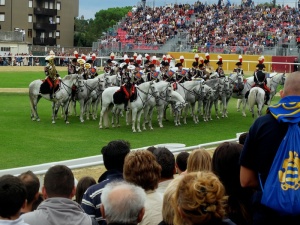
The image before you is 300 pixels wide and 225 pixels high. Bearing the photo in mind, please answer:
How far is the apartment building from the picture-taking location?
278ft

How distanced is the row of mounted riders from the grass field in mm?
1319

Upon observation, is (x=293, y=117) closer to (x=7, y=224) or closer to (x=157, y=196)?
(x=157, y=196)

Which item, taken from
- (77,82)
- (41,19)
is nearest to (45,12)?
(41,19)

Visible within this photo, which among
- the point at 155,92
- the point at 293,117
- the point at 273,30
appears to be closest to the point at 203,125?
the point at 155,92

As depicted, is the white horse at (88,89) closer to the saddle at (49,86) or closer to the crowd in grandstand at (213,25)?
the saddle at (49,86)

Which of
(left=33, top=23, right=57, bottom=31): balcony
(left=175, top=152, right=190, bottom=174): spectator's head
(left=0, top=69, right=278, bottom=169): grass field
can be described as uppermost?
(left=33, top=23, right=57, bottom=31): balcony

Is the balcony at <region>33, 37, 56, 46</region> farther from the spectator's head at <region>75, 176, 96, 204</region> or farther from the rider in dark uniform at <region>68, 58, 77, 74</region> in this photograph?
the spectator's head at <region>75, 176, 96, 204</region>

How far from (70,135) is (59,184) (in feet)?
50.5

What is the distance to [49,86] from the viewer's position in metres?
23.2

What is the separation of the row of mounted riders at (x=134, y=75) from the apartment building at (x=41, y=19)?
2364 inches

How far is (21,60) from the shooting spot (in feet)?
190

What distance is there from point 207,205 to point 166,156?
9.14 ft

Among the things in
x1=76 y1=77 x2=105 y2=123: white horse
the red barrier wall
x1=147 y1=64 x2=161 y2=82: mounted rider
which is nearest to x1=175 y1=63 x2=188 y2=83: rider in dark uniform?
x1=147 y1=64 x2=161 y2=82: mounted rider

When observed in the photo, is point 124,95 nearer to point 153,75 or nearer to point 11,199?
point 153,75
